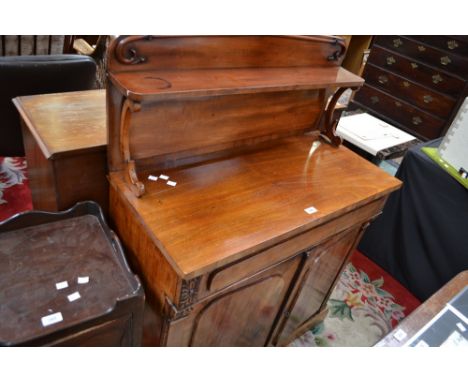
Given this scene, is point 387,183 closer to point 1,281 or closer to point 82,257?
point 82,257

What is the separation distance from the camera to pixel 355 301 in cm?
197

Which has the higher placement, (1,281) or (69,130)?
(69,130)

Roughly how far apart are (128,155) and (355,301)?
1478mm

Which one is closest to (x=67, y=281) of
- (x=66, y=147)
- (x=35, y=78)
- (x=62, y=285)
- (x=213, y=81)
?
(x=62, y=285)

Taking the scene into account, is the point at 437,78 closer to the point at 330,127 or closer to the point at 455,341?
the point at 330,127

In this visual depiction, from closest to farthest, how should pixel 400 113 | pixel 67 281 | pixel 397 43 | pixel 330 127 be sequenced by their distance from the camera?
pixel 67 281 < pixel 330 127 < pixel 397 43 < pixel 400 113

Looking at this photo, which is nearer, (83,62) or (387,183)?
(387,183)

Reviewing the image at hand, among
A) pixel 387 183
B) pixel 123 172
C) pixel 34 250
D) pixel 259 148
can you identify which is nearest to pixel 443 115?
pixel 387 183

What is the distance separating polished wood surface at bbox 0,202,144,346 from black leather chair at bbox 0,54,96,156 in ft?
3.07

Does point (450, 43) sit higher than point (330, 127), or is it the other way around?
point (450, 43)

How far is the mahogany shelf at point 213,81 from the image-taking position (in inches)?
33.3

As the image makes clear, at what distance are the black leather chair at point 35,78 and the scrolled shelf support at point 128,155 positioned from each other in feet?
3.22

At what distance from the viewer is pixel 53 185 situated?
1.07m

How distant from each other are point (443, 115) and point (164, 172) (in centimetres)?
301
